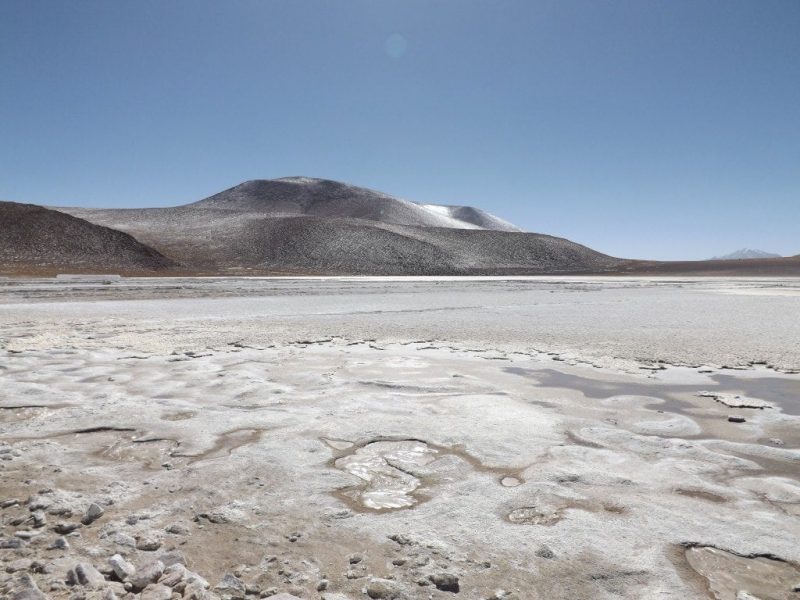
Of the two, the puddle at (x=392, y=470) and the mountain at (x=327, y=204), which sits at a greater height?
the mountain at (x=327, y=204)

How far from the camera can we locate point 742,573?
2463 millimetres

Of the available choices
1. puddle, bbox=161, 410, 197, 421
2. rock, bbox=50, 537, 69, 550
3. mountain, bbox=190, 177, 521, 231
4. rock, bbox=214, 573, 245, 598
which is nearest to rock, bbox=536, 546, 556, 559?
rock, bbox=214, 573, 245, 598

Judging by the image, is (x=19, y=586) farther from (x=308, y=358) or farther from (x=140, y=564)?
(x=308, y=358)

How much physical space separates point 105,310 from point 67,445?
1405cm

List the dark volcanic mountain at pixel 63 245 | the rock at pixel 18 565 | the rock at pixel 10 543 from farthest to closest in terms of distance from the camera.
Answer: the dark volcanic mountain at pixel 63 245
the rock at pixel 10 543
the rock at pixel 18 565

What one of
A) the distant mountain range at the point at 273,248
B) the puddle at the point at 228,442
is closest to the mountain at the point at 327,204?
the distant mountain range at the point at 273,248

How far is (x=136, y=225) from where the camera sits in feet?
377

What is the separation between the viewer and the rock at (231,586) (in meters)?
2.30

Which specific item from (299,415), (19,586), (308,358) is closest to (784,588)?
(19,586)

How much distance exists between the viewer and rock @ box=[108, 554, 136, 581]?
2.38m

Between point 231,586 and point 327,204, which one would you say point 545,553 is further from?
point 327,204

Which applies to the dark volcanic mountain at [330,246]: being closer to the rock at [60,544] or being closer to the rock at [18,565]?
the rock at [60,544]

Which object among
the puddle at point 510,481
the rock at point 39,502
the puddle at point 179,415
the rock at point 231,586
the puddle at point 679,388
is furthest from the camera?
the puddle at point 679,388

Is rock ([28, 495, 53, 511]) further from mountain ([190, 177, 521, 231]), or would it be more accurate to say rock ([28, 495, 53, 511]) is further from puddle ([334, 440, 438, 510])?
mountain ([190, 177, 521, 231])
